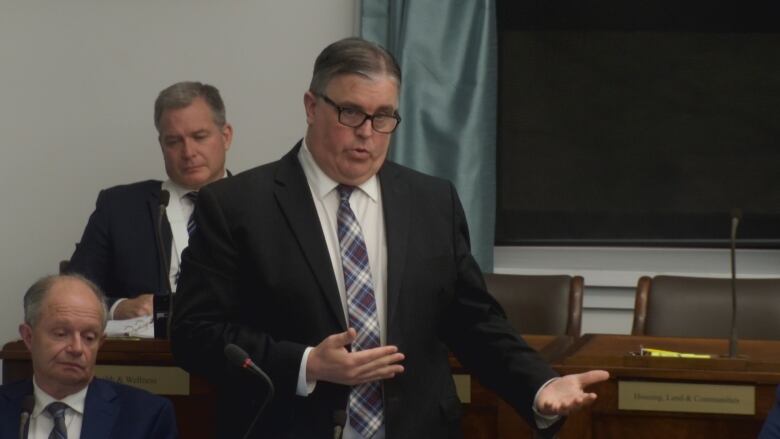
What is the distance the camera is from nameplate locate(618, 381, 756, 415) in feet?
12.3

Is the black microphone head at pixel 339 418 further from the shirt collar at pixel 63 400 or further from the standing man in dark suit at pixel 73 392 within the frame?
the shirt collar at pixel 63 400

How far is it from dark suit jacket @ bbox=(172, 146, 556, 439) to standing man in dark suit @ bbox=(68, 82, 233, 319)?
195 centimetres

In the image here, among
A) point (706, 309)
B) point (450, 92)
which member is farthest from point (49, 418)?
point (450, 92)

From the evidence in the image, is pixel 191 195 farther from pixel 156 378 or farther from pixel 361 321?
pixel 361 321

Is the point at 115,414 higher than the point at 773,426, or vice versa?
the point at 773,426

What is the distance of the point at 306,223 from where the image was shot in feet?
9.66

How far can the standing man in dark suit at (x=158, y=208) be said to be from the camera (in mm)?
4906

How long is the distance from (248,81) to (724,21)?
2.03 meters

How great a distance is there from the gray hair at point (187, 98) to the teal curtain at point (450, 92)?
968 mm

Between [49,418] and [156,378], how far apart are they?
48 centimetres

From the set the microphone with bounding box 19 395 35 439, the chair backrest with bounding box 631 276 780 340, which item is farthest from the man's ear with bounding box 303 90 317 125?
the chair backrest with bounding box 631 276 780 340

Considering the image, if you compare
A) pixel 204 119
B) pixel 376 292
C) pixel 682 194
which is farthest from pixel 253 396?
pixel 682 194

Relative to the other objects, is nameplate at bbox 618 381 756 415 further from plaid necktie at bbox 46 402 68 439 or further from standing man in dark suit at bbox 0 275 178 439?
plaid necktie at bbox 46 402 68 439

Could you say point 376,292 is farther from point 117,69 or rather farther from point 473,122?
point 117,69
